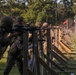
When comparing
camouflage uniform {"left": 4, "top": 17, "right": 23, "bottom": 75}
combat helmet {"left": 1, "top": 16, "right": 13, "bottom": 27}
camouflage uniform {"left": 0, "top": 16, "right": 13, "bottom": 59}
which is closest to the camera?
camouflage uniform {"left": 0, "top": 16, "right": 13, "bottom": 59}

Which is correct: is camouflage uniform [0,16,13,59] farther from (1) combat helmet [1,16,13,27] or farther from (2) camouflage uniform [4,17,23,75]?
(2) camouflage uniform [4,17,23,75]

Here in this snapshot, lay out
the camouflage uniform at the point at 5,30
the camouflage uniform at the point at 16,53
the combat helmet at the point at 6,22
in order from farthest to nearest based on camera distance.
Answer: the camouflage uniform at the point at 16,53, the combat helmet at the point at 6,22, the camouflage uniform at the point at 5,30

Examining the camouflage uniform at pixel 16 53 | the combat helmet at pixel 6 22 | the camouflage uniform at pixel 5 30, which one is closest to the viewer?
the camouflage uniform at pixel 5 30

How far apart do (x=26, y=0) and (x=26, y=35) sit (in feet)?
244

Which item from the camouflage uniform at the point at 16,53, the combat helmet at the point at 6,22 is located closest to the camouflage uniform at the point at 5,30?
the combat helmet at the point at 6,22

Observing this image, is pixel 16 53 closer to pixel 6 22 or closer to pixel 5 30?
pixel 6 22

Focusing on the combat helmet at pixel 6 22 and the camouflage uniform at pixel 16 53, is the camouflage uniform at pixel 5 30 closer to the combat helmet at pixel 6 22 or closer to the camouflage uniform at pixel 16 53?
the combat helmet at pixel 6 22

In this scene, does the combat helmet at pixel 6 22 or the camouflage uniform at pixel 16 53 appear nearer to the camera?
the combat helmet at pixel 6 22

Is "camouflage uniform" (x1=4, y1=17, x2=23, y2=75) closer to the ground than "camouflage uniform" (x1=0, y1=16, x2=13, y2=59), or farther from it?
closer to the ground

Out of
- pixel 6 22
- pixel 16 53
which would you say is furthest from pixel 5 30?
pixel 16 53

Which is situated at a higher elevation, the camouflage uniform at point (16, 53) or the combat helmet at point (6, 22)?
the combat helmet at point (6, 22)

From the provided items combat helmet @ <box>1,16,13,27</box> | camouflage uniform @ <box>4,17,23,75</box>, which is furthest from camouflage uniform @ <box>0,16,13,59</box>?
camouflage uniform @ <box>4,17,23,75</box>

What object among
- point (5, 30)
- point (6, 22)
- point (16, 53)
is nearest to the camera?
point (5, 30)

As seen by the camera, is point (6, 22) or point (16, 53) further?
point (16, 53)
